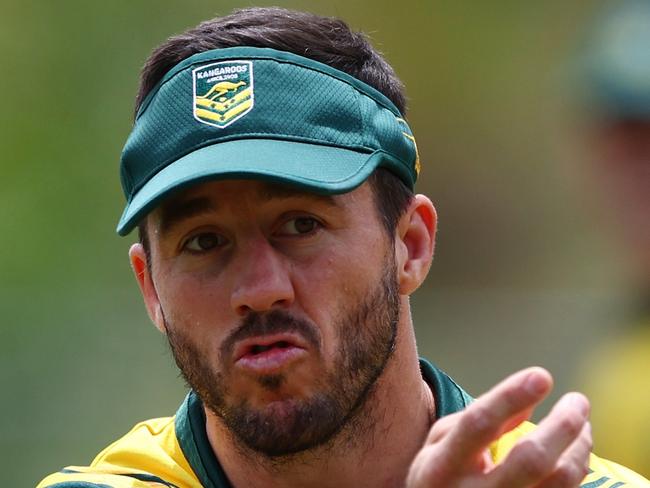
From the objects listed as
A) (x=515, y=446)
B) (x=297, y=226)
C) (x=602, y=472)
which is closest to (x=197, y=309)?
(x=297, y=226)

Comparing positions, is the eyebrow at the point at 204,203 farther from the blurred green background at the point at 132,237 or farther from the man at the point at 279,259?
the blurred green background at the point at 132,237

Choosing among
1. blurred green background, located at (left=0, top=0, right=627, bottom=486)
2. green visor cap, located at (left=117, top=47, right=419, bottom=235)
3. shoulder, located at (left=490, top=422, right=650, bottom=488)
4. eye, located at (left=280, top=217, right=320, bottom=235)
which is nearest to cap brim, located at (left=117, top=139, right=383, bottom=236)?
green visor cap, located at (left=117, top=47, right=419, bottom=235)

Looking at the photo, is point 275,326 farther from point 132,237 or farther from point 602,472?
point 132,237

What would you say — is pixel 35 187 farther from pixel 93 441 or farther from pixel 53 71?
pixel 93 441

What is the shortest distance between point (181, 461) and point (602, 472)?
0.91 m

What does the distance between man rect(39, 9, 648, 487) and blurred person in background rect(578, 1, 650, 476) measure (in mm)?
226

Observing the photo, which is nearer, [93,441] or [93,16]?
[93,441]

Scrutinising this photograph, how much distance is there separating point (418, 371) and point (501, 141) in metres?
6.04

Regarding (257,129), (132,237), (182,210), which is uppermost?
(257,129)

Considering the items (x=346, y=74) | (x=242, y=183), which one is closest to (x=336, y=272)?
(x=242, y=183)

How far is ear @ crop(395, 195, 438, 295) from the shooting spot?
2928mm

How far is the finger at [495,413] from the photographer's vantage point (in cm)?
203

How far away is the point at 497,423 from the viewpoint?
2055 millimetres

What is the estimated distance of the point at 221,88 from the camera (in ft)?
9.18
